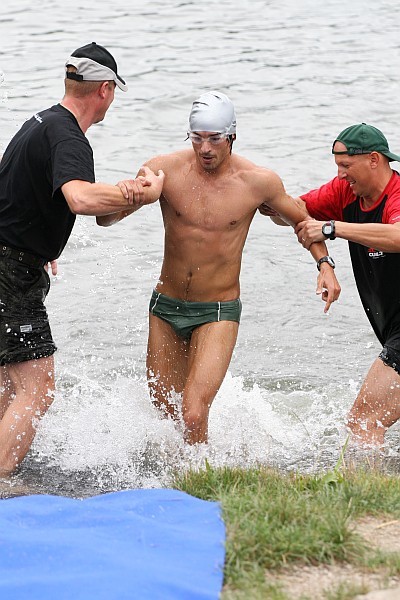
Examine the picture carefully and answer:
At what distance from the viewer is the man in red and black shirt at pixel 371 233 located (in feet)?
22.1

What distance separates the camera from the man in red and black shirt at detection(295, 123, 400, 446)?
6.73 meters

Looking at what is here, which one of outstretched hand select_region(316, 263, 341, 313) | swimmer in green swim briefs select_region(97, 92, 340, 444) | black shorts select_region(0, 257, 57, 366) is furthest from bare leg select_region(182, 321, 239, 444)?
black shorts select_region(0, 257, 57, 366)

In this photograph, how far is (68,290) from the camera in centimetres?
1195

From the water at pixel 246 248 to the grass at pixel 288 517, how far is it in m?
0.85

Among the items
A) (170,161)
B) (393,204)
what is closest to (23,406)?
(170,161)

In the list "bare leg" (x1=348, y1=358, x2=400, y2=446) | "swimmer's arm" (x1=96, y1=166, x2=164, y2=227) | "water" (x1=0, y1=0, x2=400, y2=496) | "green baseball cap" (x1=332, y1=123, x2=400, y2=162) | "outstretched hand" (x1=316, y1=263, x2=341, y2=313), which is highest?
"green baseball cap" (x1=332, y1=123, x2=400, y2=162)

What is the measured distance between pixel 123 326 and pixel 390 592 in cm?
708

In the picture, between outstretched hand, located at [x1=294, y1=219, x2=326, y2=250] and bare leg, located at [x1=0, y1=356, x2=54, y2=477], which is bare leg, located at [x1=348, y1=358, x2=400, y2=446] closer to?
outstretched hand, located at [x1=294, y1=219, x2=326, y2=250]

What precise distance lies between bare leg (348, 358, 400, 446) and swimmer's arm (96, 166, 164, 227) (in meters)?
1.97

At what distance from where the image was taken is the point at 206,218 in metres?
6.85

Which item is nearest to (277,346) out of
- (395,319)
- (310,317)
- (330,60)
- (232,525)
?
(310,317)

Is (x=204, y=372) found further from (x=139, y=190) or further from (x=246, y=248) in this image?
(x=246, y=248)

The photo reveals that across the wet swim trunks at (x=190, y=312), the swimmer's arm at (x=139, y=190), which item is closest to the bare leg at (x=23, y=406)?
the wet swim trunks at (x=190, y=312)

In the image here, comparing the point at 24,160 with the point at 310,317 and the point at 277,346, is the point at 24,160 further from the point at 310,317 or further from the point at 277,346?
the point at 310,317
